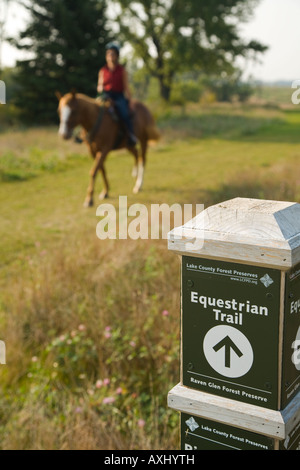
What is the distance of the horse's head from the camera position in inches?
388

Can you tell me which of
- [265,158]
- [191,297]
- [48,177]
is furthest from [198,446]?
[265,158]

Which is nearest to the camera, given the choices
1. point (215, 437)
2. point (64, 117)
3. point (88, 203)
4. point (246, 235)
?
point (246, 235)

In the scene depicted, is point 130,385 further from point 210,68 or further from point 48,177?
point 210,68

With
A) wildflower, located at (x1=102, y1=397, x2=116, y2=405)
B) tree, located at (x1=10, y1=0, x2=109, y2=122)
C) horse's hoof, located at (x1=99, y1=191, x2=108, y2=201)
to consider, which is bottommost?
wildflower, located at (x1=102, y1=397, x2=116, y2=405)

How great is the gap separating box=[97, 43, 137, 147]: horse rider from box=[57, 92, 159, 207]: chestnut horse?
201 mm

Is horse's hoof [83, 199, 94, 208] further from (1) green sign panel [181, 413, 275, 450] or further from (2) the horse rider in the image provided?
(1) green sign panel [181, 413, 275, 450]

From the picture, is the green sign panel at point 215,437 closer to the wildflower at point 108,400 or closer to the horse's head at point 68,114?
the wildflower at point 108,400

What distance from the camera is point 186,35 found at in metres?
37.0

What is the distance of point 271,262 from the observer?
1.63 meters

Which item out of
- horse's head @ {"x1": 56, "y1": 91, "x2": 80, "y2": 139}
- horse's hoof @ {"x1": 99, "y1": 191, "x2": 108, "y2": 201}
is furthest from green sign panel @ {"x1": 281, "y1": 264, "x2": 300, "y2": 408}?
horse's hoof @ {"x1": 99, "y1": 191, "x2": 108, "y2": 201}

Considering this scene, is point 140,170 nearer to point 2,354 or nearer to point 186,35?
point 2,354

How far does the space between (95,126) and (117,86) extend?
0.95 m

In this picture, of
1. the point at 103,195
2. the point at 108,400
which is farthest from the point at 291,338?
the point at 103,195

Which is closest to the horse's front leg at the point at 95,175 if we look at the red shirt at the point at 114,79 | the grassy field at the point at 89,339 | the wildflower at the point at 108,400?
the red shirt at the point at 114,79
